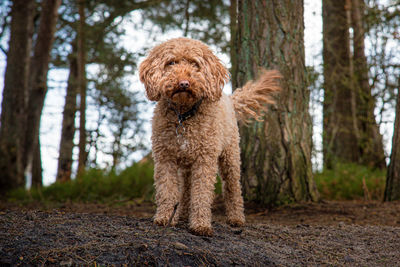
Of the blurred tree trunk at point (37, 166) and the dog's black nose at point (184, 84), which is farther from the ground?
the dog's black nose at point (184, 84)

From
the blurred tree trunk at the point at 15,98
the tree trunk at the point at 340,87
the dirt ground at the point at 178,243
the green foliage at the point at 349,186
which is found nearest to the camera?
the dirt ground at the point at 178,243

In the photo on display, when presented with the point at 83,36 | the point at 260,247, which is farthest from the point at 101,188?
the point at 83,36

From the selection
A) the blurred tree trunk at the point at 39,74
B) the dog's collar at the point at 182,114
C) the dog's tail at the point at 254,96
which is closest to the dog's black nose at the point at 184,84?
the dog's collar at the point at 182,114

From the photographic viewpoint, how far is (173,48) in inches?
148

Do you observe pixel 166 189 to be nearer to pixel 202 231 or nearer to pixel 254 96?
pixel 202 231

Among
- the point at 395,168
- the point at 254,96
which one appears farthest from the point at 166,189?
the point at 395,168

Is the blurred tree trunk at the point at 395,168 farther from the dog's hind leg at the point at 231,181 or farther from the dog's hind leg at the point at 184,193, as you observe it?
the dog's hind leg at the point at 184,193

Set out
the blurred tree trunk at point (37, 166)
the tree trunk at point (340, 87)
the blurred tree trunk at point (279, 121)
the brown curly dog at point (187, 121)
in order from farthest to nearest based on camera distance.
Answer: the blurred tree trunk at point (37, 166) → the tree trunk at point (340, 87) → the blurred tree trunk at point (279, 121) → the brown curly dog at point (187, 121)

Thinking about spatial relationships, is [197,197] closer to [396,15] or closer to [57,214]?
[57,214]

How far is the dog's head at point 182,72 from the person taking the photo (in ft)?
11.8

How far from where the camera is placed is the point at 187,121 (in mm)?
3949

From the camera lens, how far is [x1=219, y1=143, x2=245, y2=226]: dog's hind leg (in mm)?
4656

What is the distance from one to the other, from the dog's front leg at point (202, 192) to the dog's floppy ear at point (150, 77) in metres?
0.80

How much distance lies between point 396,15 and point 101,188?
7.18 meters
